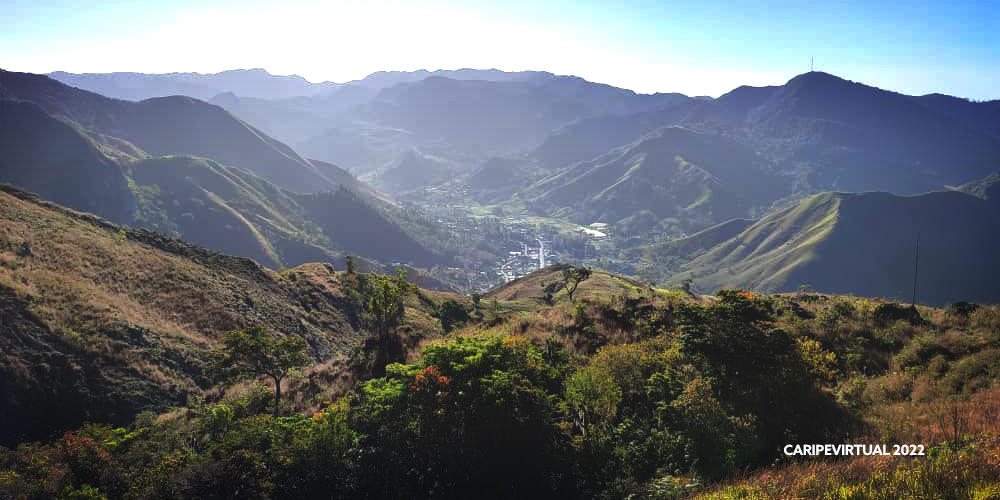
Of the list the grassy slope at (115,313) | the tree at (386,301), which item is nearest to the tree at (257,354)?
the tree at (386,301)

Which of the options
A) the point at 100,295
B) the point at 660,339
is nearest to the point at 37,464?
the point at 660,339

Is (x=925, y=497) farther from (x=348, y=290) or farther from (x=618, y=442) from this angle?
(x=348, y=290)

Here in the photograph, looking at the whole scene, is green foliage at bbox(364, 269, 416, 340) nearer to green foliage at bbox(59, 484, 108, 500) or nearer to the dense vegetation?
the dense vegetation

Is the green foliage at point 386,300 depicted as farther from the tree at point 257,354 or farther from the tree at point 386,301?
the tree at point 257,354

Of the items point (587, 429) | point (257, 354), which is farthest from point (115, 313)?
point (587, 429)

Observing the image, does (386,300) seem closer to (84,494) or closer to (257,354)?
(257,354)

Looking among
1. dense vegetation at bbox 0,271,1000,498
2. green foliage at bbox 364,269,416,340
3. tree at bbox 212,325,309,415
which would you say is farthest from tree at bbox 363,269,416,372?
dense vegetation at bbox 0,271,1000,498
